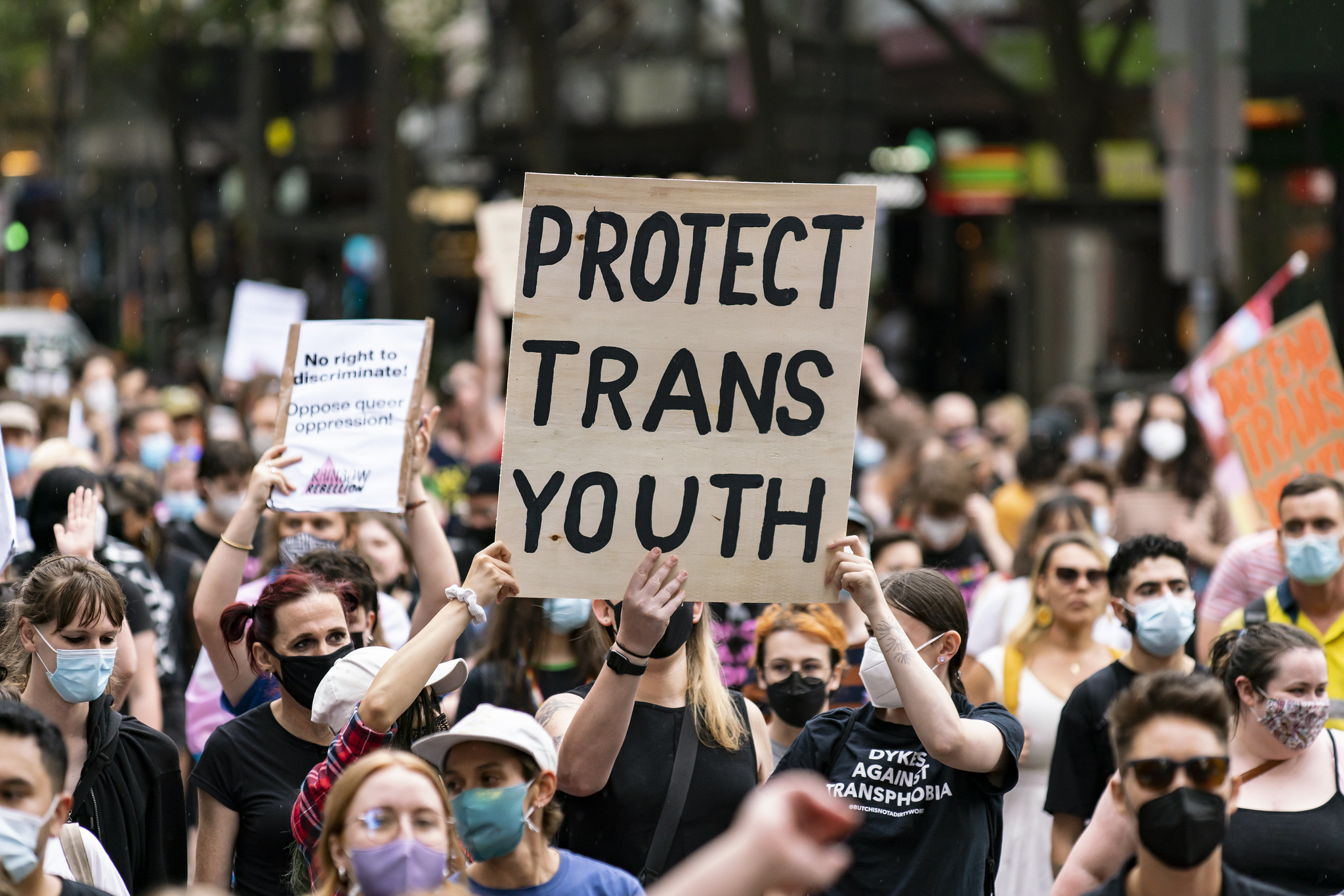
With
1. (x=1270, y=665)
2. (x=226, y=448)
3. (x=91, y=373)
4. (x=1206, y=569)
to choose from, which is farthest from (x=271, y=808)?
(x=91, y=373)

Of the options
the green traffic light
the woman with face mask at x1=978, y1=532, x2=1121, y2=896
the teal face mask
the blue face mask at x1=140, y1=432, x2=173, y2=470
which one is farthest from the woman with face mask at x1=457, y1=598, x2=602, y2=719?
the green traffic light

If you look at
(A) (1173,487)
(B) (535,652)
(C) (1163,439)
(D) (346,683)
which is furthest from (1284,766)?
(C) (1163,439)

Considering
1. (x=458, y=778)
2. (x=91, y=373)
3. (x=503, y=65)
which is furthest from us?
(x=503, y=65)

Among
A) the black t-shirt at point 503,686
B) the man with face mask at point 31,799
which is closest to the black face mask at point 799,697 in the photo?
the black t-shirt at point 503,686

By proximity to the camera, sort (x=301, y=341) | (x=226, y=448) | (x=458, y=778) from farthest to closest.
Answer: (x=226, y=448)
(x=301, y=341)
(x=458, y=778)

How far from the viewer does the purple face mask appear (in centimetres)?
333

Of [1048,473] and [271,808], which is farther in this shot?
[1048,473]

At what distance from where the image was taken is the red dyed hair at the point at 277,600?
188 inches

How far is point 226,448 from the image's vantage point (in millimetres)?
7914

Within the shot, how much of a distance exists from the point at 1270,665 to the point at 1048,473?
5.28m

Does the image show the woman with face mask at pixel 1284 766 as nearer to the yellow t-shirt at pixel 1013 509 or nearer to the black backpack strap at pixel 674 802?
the black backpack strap at pixel 674 802

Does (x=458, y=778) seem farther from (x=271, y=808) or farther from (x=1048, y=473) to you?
(x=1048, y=473)

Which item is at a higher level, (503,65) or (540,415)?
(503,65)

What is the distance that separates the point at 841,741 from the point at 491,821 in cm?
113
